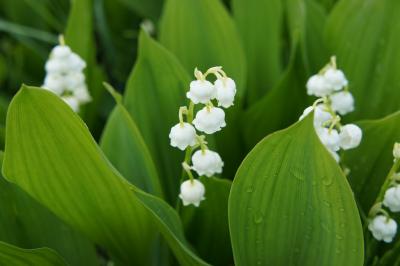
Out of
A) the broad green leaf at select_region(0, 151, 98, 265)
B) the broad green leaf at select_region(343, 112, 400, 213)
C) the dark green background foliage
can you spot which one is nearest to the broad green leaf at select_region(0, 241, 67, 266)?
the dark green background foliage

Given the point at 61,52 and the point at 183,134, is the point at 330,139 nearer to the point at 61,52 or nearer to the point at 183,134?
the point at 183,134

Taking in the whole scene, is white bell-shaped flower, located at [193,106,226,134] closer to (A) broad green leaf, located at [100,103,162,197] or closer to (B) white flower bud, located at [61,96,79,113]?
(A) broad green leaf, located at [100,103,162,197]

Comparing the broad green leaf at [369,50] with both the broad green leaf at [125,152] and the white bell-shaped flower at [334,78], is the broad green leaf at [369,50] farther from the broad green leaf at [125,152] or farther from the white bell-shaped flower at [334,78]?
the broad green leaf at [125,152]

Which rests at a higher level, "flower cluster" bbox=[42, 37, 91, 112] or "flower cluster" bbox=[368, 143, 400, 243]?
"flower cluster" bbox=[42, 37, 91, 112]

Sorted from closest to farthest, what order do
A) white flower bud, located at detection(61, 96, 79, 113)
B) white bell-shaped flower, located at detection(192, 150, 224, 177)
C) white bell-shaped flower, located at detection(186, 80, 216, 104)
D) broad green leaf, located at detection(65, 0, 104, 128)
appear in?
white bell-shaped flower, located at detection(186, 80, 216, 104)
white bell-shaped flower, located at detection(192, 150, 224, 177)
white flower bud, located at detection(61, 96, 79, 113)
broad green leaf, located at detection(65, 0, 104, 128)

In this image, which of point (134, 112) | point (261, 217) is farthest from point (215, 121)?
point (134, 112)

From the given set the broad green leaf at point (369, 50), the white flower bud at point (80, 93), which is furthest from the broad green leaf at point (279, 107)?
the white flower bud at point (80, 93)

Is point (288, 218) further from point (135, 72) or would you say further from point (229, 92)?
point (135, 72)
